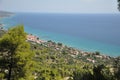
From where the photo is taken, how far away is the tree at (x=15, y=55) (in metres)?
6.82

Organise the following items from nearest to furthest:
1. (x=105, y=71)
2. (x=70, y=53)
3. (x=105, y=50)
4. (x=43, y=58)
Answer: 1. (x=105, y=71)
2. (x=43, y=58)
3. (x=70, y=53)
4. (x=105, y=50)

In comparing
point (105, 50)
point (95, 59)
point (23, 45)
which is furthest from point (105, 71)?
point (105, 50)

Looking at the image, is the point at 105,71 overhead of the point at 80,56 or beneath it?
overhead

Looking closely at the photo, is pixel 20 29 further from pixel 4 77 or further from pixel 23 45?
pixel 4 77

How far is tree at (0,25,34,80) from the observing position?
6820 millimetres

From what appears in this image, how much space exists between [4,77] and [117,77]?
10.7 ft

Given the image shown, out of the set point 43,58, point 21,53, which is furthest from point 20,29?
point 43,58

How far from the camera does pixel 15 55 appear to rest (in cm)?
679

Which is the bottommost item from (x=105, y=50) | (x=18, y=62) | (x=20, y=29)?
(x=105, y=50)

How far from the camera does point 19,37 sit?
6.94 metres

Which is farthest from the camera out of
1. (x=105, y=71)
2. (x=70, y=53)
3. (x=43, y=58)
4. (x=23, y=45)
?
(x=70, y=53)

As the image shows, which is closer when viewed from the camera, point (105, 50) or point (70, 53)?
point (70, 53)

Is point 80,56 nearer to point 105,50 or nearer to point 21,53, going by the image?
point 105,50

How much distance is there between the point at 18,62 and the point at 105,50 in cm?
6273
